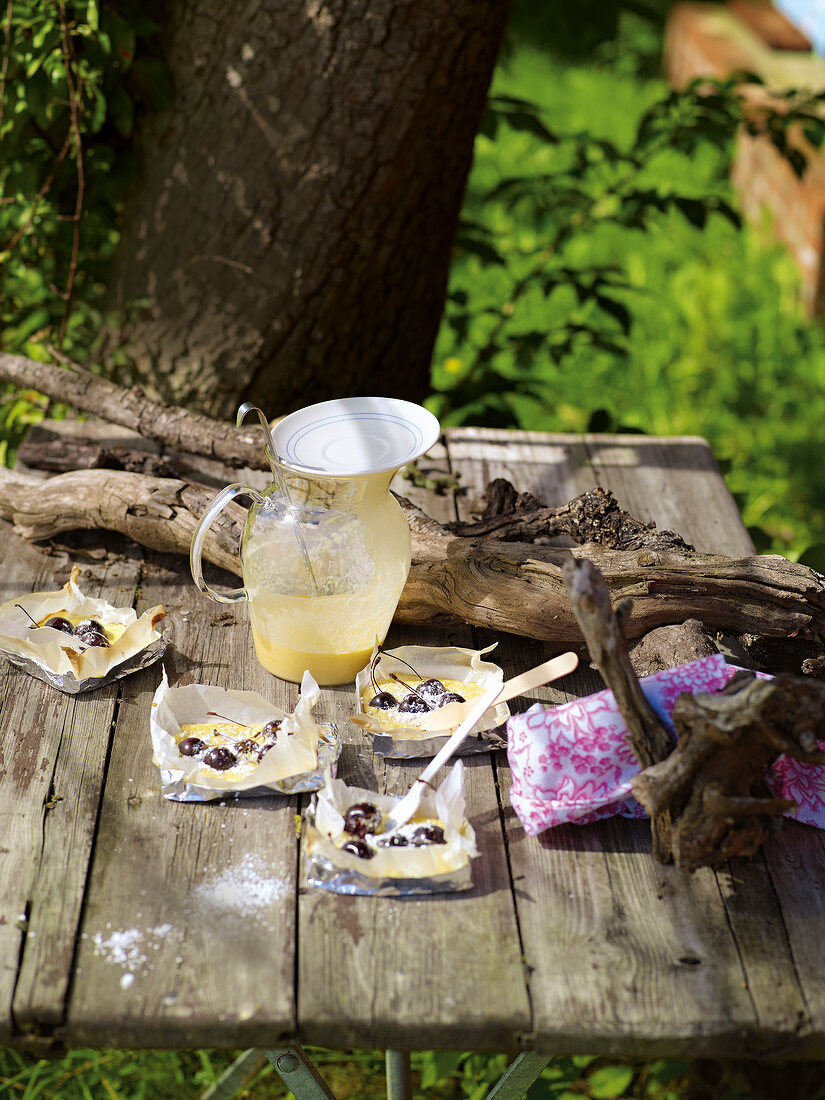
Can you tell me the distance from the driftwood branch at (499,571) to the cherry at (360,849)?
0.52m

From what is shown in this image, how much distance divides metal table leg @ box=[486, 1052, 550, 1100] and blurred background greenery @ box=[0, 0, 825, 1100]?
476 mm

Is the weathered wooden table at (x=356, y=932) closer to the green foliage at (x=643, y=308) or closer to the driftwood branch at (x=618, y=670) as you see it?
the driftwood branch at (x=618, y=670)

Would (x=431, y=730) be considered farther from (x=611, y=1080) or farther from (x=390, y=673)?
(x=611, y=1080)

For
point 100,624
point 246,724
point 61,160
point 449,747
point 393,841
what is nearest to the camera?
point 393,841

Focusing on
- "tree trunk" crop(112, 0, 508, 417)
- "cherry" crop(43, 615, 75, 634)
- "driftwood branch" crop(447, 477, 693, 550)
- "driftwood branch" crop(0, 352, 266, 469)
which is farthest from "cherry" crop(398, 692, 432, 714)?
"tree trunk" crop(112, 0, 508, 417)

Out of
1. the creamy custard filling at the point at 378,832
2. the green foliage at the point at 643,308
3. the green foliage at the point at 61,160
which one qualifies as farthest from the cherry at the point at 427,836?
the green foliage at the point at 61,160

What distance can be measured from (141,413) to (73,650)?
85 centimetres

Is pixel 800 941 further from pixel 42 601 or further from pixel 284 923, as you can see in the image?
pixel 42 601

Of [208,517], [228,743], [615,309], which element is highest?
[208,517]

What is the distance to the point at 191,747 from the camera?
1.53 m

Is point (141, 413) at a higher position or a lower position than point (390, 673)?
lower

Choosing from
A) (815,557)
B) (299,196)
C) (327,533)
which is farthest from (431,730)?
(299,196)

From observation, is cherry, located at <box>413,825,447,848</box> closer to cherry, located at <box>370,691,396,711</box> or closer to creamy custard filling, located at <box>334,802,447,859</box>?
creamy custard filling, located at <box>334,802,447,859</box>

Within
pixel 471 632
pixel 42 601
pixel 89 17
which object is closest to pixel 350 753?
pixel 471 632
